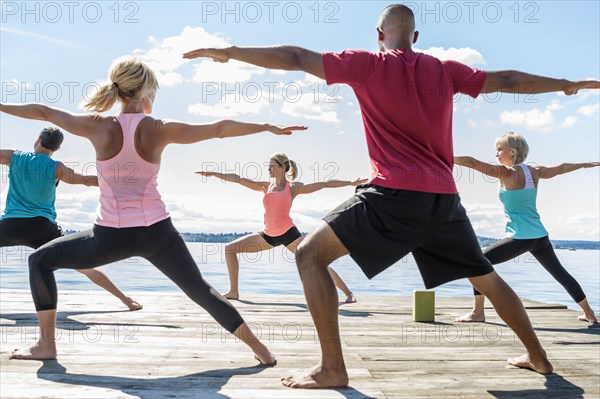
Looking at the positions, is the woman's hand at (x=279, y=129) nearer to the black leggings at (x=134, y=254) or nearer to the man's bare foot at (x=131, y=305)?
the black leggings at (x=134, y=254)

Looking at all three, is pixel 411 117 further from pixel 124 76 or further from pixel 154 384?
pixel 154 384

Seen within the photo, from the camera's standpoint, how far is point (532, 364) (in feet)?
12.3

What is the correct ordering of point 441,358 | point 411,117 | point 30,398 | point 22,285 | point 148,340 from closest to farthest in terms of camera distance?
point 30,398 < point 411,117 < point 441,358 < point 148,340 < point 22,285

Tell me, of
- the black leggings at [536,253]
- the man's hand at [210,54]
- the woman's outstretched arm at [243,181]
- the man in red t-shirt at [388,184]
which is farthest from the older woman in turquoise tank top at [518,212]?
the man's hand at [210,54]

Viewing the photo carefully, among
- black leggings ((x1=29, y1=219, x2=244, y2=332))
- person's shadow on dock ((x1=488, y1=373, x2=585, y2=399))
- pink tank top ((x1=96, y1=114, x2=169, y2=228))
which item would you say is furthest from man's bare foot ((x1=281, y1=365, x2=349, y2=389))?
pink tank top ((x1=96, y1=114, x2=169, y2=228))

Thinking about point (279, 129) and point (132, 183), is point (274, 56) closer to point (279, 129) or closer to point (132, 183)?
point (279, 129)

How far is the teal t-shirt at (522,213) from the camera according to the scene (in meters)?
5.86

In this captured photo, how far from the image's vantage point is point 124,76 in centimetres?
364

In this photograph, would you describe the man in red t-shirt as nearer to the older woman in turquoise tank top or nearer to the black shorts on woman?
the black shorts on woman

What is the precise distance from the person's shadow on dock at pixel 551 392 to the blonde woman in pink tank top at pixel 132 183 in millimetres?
1538

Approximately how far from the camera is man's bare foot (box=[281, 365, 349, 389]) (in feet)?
10.5

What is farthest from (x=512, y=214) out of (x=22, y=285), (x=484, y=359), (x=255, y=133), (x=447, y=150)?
(x=22, y=285)

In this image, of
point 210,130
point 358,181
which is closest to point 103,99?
point 210,130

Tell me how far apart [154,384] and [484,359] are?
7.35 feet
